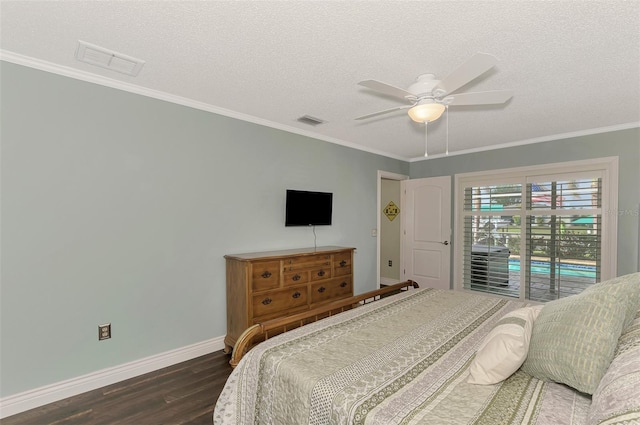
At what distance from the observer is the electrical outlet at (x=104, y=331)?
95.1 inches

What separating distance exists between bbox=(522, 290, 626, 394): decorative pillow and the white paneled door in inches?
143

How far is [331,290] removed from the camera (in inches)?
144

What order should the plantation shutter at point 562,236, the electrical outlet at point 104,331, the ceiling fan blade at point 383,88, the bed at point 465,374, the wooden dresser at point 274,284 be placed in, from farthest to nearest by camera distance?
the plantation shutter at point 562,236, the wooden dresser at point 274,284, the electrical outlet at point 104,331, the ceiling fan blade at point 383,88, the bed at point 465,374

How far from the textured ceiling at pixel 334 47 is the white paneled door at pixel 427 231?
210 cm

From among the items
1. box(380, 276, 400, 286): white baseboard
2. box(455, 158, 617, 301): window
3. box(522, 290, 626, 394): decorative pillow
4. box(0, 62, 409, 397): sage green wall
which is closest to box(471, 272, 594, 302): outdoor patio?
box(455, 158, 617, 301): window

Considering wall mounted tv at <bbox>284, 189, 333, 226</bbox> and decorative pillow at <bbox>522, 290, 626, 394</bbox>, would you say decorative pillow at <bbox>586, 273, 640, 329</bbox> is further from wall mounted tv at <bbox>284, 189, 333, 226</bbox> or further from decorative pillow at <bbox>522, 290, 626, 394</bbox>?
wall mounted tv at <bbox>284, 189, 333, 226</bbox>

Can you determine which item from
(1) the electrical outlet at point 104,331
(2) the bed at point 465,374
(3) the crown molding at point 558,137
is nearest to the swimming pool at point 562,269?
(3) the crown molding at point 558,137

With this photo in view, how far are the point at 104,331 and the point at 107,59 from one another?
206cm

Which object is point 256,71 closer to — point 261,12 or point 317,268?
point 261,12

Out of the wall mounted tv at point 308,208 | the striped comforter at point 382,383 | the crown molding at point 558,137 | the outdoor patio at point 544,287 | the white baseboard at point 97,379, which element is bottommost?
the white baseboard at point 97,379

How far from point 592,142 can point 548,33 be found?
281 cm

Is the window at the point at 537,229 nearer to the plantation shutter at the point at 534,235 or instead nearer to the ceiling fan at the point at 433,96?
the plantation shutter at the point at 534,235

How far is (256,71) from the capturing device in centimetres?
229

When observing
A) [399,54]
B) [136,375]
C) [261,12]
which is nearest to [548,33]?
[399,54]
